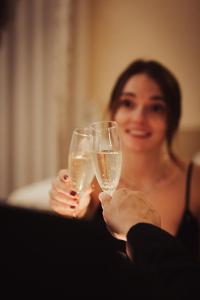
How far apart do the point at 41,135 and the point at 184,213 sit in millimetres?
1400

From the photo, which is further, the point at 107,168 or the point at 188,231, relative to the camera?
the point at 188,231

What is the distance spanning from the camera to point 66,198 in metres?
0.68

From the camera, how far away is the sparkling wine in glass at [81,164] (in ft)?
2.20

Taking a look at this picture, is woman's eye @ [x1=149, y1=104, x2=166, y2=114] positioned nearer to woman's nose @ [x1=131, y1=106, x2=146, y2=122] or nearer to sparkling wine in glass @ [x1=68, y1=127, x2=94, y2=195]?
woman's nose @ [x1=131, y1=106, x2=146, y2=122]

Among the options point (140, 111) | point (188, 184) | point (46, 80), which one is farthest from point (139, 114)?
point (46, 80)

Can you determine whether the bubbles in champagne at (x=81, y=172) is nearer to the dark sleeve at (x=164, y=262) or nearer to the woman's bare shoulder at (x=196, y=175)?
the dark sleeve at (x=164, y=262)

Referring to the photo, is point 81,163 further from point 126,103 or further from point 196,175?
point 196,175

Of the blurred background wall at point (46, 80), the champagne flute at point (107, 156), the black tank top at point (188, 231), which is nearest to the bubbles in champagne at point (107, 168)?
the champagne flute at point (107, 156)

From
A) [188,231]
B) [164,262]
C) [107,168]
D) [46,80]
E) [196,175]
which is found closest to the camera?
[164,262]

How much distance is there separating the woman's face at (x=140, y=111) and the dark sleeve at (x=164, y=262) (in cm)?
33

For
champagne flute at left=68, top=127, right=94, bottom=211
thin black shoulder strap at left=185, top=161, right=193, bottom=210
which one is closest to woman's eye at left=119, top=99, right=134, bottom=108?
champagne flute at left=68, top=127, right=94, bottom=211

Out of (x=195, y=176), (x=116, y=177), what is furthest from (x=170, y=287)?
(x=195, y=176)

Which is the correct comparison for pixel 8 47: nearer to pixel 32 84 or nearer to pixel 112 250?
pixel 32 84

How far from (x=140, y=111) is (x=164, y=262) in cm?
40
